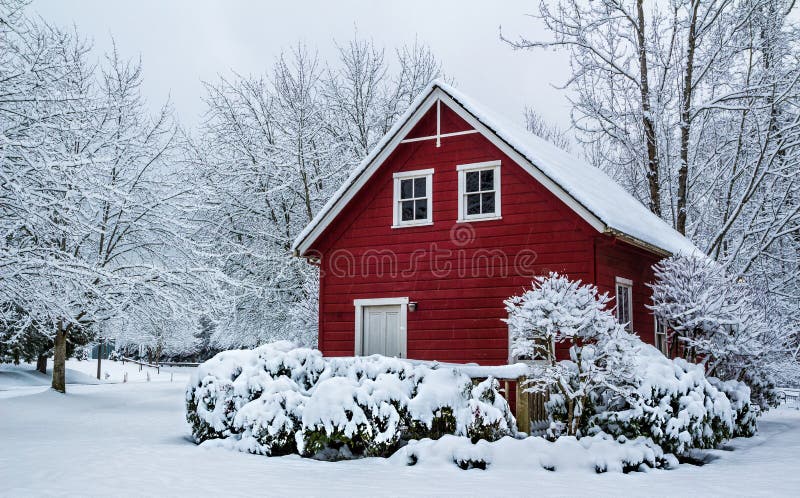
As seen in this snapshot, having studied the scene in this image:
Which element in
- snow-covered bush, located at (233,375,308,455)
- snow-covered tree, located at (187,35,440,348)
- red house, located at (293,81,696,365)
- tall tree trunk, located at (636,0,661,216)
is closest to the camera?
snow-covered bush, located at (233,375,308,455)

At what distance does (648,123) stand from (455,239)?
40.5ft

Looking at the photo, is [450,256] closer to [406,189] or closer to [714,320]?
[406,189]

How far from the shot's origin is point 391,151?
16031 mm

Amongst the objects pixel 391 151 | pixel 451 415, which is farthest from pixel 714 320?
pixel 391 151

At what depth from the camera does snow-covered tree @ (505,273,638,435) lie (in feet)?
33.7

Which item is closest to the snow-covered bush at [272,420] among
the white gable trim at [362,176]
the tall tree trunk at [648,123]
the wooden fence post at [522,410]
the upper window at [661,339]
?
the wooden fence post at [522,410]

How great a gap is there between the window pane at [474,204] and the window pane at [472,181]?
0.48 ft

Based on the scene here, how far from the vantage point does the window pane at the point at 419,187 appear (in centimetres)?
1591

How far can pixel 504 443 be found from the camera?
9.73 meters

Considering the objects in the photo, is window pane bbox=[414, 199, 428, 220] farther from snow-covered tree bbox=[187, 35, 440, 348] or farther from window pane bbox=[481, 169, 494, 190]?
snow-covered tree bbox=[187, 35, 440, 348]

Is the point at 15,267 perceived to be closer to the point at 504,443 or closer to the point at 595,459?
the point at 504,443

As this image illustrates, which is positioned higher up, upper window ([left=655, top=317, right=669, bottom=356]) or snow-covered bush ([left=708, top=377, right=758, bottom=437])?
upper window ([left=655, top=317, right=669, bottom=356])

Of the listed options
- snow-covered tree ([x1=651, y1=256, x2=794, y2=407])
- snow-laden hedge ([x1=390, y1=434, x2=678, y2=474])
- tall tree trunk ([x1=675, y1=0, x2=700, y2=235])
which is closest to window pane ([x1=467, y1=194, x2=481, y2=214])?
snow-covered tree ([x1=651, y1=256, x2=794, y2=407])

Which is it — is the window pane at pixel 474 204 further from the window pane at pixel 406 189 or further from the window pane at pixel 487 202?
the window pane at pixel 406 189
